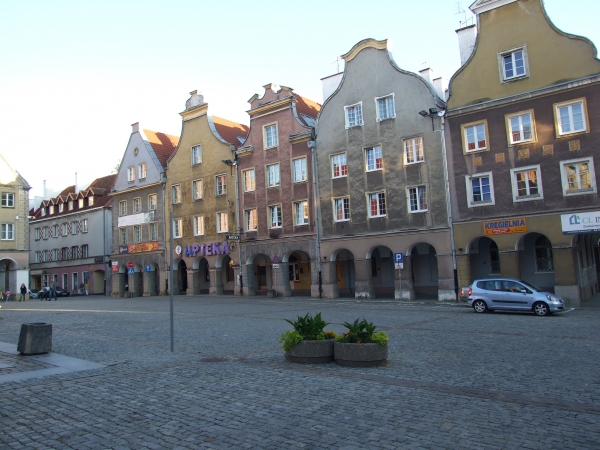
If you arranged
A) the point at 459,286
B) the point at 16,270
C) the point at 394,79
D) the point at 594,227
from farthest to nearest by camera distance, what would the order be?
the point at 16,270 → the point at 394,79 → the point at 459,286 → the point at 594,227

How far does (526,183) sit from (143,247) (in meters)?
35.6

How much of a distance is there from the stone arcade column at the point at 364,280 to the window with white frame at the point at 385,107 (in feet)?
31.3

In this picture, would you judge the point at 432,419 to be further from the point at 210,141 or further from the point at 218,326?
the point at 210,141

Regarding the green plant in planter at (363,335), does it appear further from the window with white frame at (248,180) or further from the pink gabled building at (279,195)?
the window with white frame at (248,180)

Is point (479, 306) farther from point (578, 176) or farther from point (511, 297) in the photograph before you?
point (578, 176)

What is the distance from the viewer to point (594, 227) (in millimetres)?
25500

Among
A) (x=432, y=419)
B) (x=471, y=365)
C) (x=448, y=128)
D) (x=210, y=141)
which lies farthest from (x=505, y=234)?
(x=210, y=141)

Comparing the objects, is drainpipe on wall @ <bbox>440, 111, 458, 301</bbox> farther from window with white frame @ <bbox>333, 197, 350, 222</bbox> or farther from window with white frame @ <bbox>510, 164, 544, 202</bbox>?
window with white frame @ <bbox>333, 197, 350, 222</bbox>

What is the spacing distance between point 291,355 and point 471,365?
3.98m

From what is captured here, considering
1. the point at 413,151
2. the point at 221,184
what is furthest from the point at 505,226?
the point at 221,184

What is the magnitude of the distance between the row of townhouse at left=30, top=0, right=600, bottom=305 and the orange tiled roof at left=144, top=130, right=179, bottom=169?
2.70 meters

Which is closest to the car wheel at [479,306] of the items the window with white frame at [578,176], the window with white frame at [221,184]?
the window with white frame at [578,176]

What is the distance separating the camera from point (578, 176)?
86.7 feet

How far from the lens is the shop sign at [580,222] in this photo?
25.5 meters
